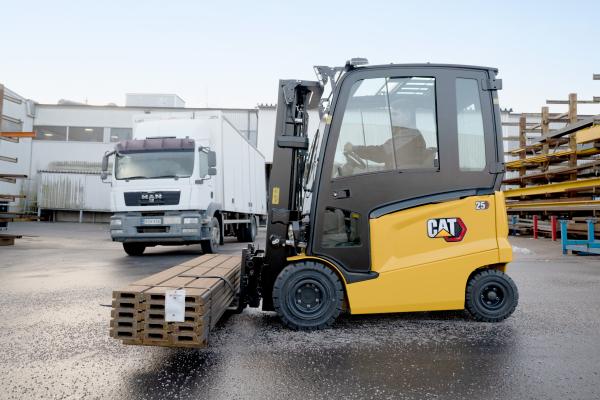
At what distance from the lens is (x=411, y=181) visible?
3.87 m

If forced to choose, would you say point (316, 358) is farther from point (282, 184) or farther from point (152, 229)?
point (152, 229)

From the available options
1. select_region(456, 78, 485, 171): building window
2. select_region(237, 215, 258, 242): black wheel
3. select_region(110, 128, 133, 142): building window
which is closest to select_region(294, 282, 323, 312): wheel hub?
select_region(456, 78, 485, 171): building window

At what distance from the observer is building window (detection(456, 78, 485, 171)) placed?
399 centimetres

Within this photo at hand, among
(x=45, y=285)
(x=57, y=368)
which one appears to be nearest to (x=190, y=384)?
(x=57, y=368)

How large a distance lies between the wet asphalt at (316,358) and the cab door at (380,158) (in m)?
0.82

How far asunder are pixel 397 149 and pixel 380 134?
20 cm

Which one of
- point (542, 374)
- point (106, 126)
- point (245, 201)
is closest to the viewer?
point (542, 374)

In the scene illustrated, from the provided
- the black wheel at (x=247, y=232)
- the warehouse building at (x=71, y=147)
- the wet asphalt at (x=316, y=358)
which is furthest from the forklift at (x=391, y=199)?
the warehouse building at (x=71, y=147)

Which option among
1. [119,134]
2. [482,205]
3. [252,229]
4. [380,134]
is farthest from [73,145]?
[482,205]

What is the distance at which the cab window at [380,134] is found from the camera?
388cm

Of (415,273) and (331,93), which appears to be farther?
(331,93)

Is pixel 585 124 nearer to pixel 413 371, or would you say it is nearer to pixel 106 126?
pixel 413 371

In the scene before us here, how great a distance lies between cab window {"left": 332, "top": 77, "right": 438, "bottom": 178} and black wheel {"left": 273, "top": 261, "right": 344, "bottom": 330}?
883 mm

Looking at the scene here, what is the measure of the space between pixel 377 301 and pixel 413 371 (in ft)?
3.01
